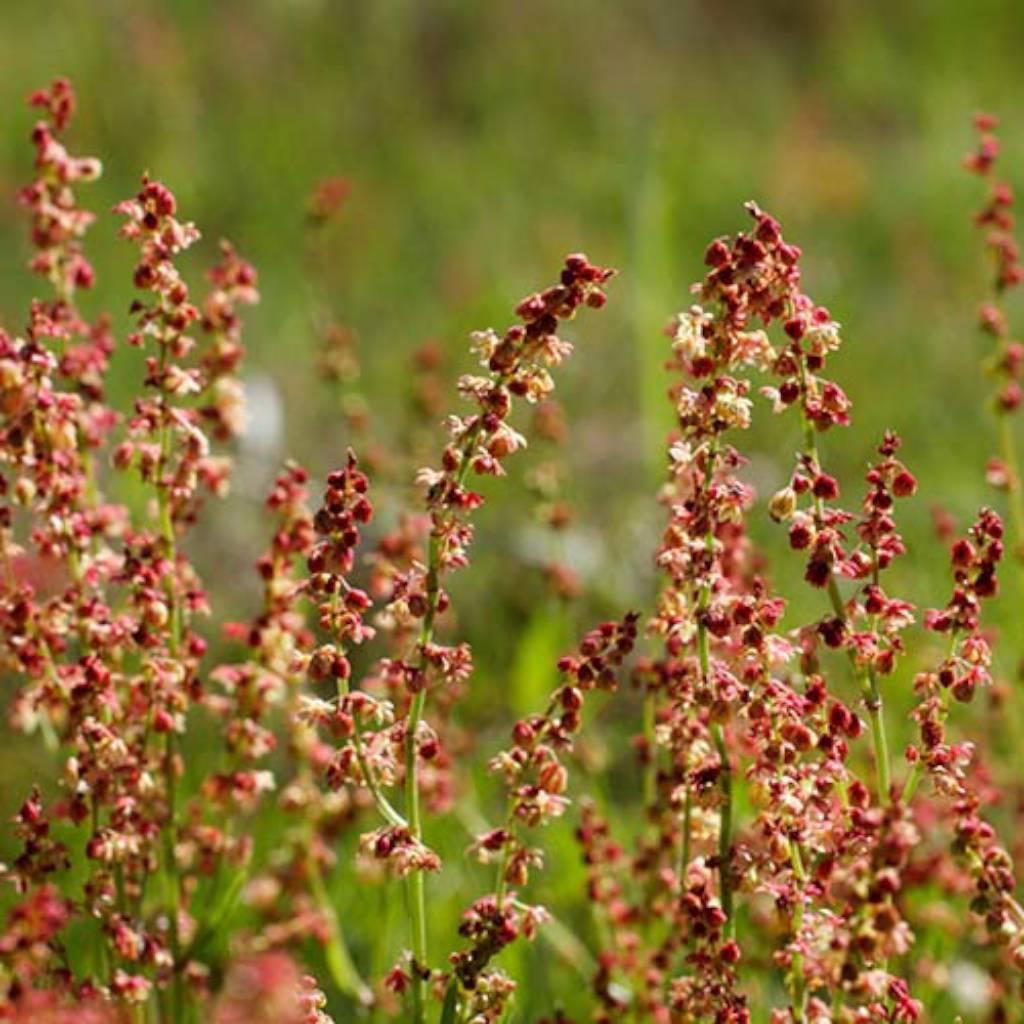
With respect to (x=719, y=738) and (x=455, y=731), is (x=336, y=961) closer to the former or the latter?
(x=455, y=731)

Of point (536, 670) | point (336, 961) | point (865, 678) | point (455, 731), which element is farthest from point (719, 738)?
point (536, 670)

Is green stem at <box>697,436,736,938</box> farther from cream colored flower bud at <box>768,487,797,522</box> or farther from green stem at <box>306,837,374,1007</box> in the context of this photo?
green stem at <box>306,837,374,1007</box>

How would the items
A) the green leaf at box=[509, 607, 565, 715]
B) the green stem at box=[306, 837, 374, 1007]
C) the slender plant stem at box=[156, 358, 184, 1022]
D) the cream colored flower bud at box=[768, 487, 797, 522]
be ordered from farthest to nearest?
the green leaf at box=[509, 607, 565, 715], the green stem at box=[306, 837, 374, 1007], the slender plant stem at box=[156, 358, 184, 1022], the cream colored flower bud at box=[768, 487, 797, 522]

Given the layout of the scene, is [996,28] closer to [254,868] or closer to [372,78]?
[372,78]

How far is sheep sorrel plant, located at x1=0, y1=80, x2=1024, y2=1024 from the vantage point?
6.14 ft

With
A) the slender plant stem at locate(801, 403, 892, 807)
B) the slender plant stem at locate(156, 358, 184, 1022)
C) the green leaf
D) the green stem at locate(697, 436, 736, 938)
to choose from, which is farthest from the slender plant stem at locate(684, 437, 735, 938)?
the green leaf

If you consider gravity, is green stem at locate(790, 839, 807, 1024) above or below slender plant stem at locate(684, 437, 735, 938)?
below

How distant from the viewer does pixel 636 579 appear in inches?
193

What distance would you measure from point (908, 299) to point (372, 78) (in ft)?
13.9

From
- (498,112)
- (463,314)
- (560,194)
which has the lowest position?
(463,314)

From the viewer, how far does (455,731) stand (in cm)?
330

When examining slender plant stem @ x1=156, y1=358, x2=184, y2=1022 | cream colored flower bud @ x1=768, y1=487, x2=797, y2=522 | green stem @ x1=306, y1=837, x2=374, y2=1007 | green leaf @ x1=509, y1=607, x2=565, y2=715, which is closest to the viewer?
cream colored flower bud @ x1=768, y1=487, x2=797, y2=522

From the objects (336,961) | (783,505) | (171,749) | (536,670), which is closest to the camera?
(783,505)

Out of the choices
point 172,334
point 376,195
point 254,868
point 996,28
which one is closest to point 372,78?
point 376,195
